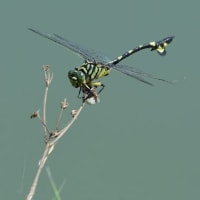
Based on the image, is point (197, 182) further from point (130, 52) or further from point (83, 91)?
point (83, 91)

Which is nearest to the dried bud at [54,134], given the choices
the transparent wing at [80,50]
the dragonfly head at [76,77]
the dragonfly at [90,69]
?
the dragonfly at [90,69]

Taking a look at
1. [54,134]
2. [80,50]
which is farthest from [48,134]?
[80,50]

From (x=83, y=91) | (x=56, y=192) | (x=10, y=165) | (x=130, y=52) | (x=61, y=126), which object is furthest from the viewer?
(x=10, y=165)

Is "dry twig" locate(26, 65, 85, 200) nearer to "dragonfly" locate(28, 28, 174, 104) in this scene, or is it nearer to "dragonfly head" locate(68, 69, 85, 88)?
"dragonfly" locate(28, 28, 174, 104)

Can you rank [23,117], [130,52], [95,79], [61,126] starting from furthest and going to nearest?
[23,117], [130,52], [95,79], [61,126]

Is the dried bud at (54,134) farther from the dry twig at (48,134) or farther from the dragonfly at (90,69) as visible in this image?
the dragonfly at (90,69)

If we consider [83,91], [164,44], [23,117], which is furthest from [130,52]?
[23,117]

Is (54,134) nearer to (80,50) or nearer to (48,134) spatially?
(48,134)

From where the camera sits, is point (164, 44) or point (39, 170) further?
point (164, 44)

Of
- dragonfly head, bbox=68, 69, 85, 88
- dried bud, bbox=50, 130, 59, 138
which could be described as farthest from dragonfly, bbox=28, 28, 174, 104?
dried bud, bbox=50, 130, 59, 138
